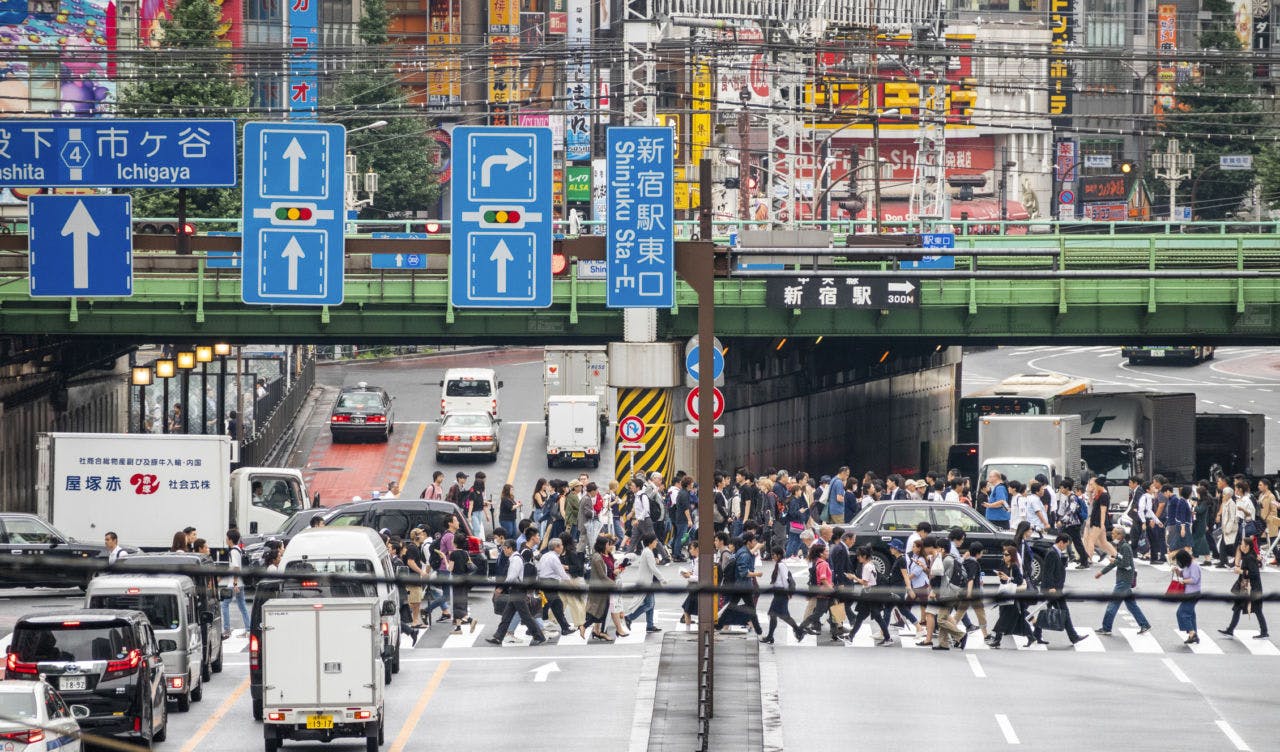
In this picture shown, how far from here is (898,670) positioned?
2519 centimetres

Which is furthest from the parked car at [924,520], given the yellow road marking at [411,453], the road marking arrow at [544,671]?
the yellow road marking at [411,453]

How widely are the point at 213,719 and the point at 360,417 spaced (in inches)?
1582

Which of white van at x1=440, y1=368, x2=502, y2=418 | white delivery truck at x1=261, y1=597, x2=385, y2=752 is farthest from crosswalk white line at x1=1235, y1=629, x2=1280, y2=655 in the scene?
white van at x1=440, y1=368, x2=502, y2=418

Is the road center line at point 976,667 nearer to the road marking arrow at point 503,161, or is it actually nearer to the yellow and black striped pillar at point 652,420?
the road marking arrow at point 503,161

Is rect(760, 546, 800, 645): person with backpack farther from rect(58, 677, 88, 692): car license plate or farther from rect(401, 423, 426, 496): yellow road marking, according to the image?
rect(401, 423, 426, 496): yellow road marking

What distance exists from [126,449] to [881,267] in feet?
64.5

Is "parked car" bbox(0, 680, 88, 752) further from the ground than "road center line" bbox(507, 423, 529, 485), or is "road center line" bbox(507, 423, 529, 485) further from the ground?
"parked car" bbox(0, 680, 88, 752)

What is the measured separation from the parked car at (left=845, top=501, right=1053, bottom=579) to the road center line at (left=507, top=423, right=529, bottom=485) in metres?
25.2

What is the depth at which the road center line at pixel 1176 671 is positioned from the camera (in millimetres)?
24266

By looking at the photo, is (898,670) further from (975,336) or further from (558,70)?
(558,70)

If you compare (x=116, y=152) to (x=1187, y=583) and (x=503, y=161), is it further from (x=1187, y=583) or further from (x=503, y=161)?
(x=1187, y=583)

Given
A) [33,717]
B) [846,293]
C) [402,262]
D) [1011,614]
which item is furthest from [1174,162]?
[33,717]

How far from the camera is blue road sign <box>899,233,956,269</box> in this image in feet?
144

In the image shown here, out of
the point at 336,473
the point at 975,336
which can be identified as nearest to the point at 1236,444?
the point at 975,336
